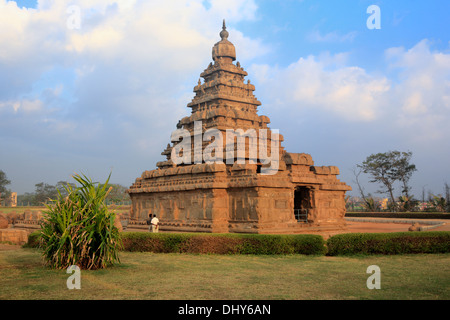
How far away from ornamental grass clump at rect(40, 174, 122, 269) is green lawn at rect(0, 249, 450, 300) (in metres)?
0.37

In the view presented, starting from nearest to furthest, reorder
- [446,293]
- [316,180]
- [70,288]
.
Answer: [446,293] → [70,288] → [316,180]

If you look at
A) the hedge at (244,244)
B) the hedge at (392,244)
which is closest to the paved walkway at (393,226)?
the hedge at (392,244)

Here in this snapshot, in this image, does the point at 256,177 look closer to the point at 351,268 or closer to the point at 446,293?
the point at 351,268

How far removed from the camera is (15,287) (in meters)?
7.03

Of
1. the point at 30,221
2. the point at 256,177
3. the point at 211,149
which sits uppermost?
the point at 211,149

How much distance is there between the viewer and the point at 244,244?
1186cm

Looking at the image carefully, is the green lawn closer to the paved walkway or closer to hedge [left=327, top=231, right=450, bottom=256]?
hedge [left=327, top=231, right=450, bottom=256]

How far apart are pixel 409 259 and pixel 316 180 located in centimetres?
793

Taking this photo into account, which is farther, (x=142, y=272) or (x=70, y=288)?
(x=142, y=272)
